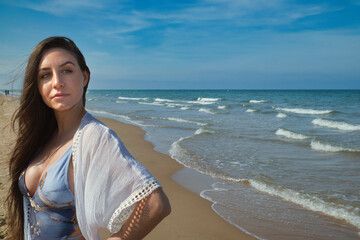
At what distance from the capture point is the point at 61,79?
62.6 inches

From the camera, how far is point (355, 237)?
→ 4176mm

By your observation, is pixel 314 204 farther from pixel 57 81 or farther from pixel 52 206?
pixel 57 81

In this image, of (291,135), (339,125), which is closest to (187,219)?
(291,135)

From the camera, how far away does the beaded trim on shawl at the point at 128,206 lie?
1.25 meters

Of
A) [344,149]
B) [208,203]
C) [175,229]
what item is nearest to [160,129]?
[344,149]

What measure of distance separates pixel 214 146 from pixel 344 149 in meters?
4.47

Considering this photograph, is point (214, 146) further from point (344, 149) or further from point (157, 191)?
point (157, 191)

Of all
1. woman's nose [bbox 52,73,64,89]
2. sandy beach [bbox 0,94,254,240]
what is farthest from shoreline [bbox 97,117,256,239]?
woman's nose [bbox 52,73,64,89]

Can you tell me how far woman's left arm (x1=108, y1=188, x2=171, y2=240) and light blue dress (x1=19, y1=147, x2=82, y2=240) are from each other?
0.40 m

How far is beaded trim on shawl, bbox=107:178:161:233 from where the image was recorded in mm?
1248

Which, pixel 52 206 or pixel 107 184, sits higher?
pixel 107 184

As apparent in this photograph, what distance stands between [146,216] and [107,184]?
0.75 ft

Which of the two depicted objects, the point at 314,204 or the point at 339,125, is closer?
the point at 314,204

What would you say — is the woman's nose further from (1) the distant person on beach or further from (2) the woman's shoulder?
(2) the woman's shoulder
